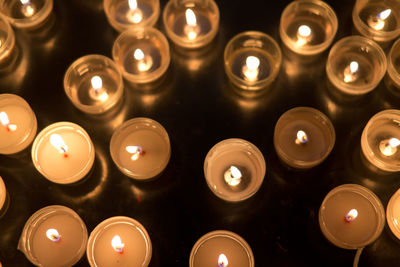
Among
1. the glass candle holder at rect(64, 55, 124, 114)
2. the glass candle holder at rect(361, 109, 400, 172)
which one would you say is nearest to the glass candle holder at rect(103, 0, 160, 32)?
the glass candle holder at rect(64, 55, 124, 114)

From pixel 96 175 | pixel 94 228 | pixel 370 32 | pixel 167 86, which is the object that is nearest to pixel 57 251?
pixel 94 228

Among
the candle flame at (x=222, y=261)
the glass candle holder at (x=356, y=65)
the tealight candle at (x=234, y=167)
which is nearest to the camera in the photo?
the candle flame at (x=222, y=261)

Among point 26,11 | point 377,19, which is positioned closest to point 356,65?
point 377,19

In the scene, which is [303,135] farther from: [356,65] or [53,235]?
[53,235]

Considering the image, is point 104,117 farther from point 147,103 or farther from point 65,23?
point 65,23

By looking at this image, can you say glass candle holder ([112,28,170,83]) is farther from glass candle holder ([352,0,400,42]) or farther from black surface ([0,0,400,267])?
glass candle holder ([352,0,400,42])

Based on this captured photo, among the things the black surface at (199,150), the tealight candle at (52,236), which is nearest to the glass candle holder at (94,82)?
the black surface at (199,150)

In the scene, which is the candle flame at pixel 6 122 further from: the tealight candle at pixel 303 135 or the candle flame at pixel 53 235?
the tealight candle at pixel 303 135
